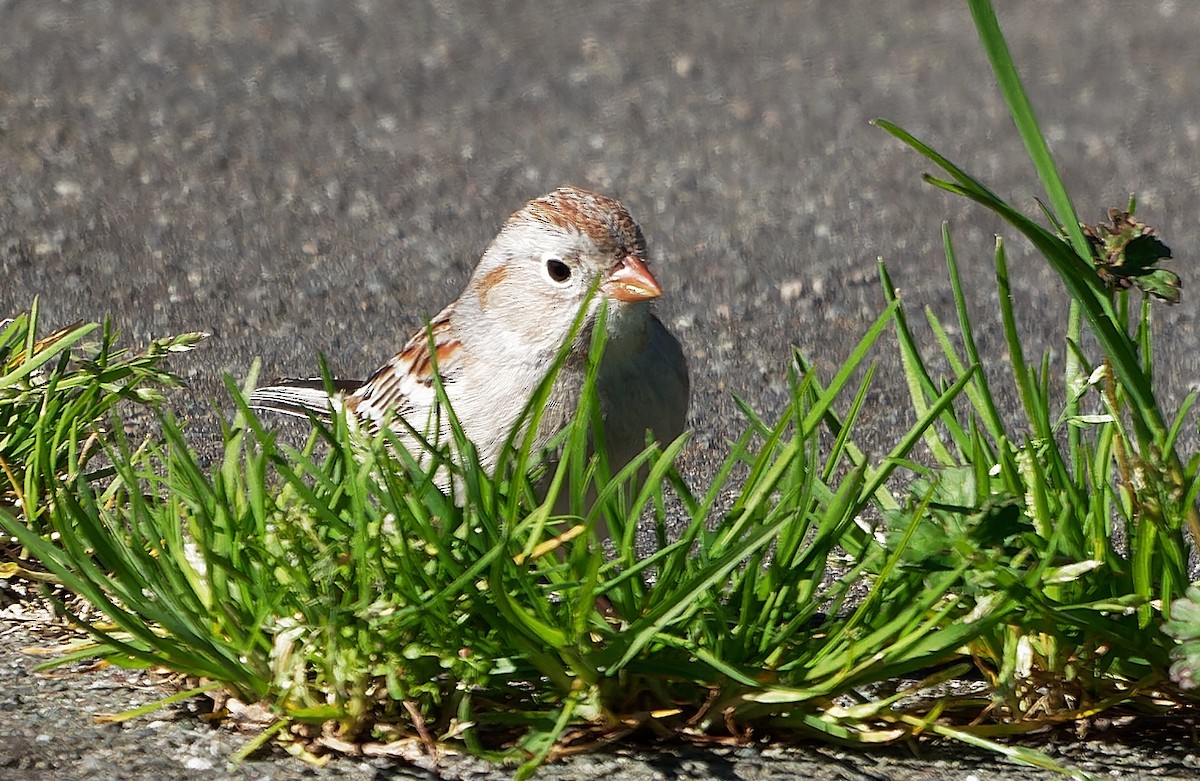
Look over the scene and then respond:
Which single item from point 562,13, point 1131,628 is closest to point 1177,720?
point 1131,628

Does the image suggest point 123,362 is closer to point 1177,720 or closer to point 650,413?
point 650,413

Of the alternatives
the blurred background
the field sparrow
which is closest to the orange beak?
the field sparrow

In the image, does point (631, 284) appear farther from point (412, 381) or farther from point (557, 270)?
point (412, 381)

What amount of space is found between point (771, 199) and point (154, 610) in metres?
5.41

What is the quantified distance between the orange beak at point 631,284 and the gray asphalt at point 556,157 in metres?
1.13

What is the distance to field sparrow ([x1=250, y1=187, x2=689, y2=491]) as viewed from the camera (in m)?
3.48

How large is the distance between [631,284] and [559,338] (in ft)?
0.73

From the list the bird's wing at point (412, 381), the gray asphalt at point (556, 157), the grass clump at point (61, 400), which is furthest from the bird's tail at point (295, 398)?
the grass clump at point (61, 400)

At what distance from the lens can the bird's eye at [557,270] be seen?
368 cm

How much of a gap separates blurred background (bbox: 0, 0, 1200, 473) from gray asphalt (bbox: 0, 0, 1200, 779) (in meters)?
0.02

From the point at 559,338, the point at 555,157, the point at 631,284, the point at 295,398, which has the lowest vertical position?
the point at 295,398

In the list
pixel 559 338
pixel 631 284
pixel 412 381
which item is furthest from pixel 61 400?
pixel 631 284

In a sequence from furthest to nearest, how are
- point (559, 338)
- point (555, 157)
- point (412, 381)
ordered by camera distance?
point (555, 157), point (412, 381), point (559, 338)

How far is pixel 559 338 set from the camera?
11.9ft
